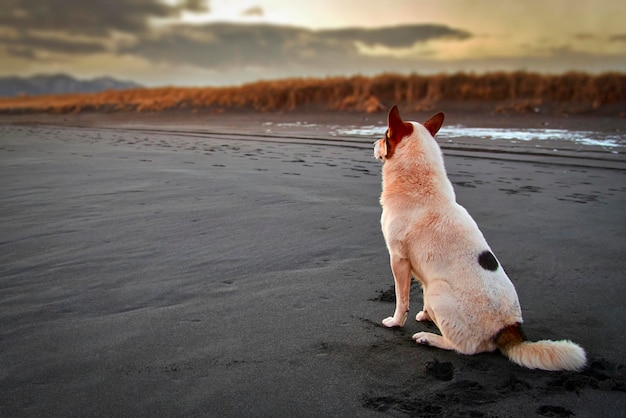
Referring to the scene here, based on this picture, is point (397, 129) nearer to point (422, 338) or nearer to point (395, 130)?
point (395, 130)

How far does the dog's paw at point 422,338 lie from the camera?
3.43 meters

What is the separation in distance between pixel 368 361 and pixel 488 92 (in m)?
25.2

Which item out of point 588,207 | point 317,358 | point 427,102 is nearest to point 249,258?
point 317,358

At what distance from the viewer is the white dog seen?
10.4 feet

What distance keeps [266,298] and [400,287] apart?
3.58 feet

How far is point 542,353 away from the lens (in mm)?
3037

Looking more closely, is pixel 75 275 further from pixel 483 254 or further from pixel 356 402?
pixel 483 254

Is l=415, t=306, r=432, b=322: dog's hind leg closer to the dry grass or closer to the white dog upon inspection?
the white dog

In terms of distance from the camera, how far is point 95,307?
375cm

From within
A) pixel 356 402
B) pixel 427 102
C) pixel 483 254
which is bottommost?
pixel 356 402

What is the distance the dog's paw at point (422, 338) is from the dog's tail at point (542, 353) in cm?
49

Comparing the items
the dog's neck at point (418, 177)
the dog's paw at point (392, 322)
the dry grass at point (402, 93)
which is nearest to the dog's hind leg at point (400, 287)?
the dog's paw at point (392, 322)

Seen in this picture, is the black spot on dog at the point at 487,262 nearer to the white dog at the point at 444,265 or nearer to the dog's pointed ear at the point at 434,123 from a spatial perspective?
the white dog at the point at 444,265

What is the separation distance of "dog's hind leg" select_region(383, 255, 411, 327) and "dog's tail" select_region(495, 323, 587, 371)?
28.3 inches
